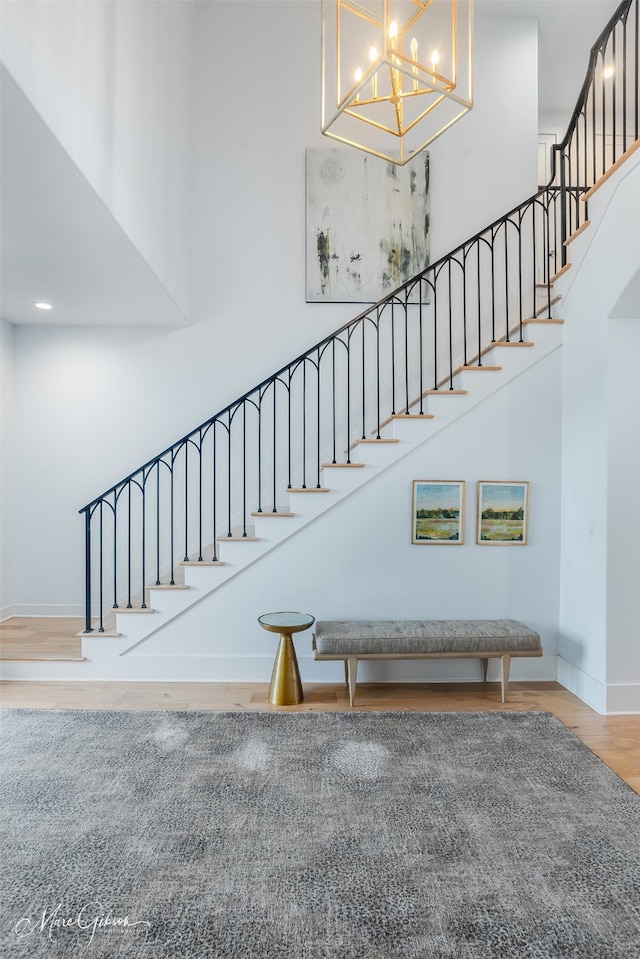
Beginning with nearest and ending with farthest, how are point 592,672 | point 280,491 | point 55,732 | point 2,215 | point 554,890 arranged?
point 554,890 → point 2,215 → point 55,732 → point 592,672 → point 280,491

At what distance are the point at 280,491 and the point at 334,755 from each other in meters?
2.79

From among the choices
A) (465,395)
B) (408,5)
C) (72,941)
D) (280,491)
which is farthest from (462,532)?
(408,5)

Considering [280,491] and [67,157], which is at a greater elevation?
[67,157]

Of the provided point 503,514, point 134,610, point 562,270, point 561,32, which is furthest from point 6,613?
point 561,32

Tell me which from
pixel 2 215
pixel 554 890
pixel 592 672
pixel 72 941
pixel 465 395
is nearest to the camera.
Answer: pixel 72 941

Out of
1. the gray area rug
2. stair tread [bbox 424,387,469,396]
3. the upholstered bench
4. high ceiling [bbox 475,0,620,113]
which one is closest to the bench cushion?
the upholstered bench

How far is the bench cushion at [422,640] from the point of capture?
163 inches

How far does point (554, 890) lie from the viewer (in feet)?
7.43

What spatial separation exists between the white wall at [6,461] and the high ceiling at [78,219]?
0.96 feet

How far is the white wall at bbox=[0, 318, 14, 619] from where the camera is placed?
5.62 m

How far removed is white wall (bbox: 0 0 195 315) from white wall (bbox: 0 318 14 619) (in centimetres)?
175

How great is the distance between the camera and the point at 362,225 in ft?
19.2

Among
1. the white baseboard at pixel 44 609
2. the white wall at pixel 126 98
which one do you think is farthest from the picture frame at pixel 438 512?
the white baseboard at pixel 44 609

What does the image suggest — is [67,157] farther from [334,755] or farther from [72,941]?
[334,755]
